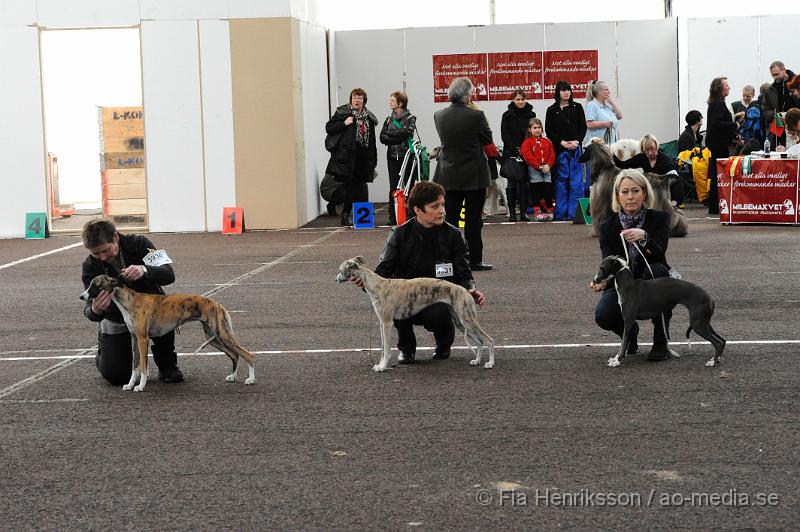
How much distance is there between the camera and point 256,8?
19.1 meters

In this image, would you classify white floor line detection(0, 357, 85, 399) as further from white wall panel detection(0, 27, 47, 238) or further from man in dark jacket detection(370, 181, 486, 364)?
white wall panel detection(0, 27, 47, 238)

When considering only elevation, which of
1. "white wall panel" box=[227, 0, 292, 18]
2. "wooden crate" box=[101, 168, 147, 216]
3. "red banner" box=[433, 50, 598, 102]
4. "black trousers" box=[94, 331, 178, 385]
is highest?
"white wall panel" box=[227, 0, 292, 18]

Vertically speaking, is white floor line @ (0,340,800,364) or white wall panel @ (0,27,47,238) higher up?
white wall panel @ (0,27,47,238)

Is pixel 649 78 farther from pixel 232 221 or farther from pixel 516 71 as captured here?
pixel 232 221

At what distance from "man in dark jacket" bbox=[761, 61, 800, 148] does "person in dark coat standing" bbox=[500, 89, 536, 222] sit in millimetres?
3594

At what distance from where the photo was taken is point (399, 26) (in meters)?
25.0

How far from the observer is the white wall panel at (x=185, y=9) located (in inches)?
749

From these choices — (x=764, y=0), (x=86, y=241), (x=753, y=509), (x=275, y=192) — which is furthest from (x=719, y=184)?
(x=753, y=509)

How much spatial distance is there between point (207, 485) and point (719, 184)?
44.5 feet

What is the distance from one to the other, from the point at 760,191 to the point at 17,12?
1123 cm

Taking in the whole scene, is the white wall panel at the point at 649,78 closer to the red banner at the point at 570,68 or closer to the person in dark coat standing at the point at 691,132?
the red banner at the point at 570,68

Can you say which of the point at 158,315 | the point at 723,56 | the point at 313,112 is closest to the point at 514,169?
the point at 313,112

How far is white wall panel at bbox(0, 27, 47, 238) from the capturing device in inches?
761

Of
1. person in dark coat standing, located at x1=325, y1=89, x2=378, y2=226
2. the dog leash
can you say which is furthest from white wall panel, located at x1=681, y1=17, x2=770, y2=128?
the dog leash
